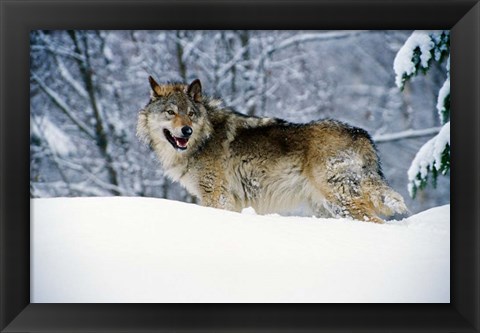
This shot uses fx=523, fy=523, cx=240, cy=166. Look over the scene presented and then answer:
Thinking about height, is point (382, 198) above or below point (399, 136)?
below

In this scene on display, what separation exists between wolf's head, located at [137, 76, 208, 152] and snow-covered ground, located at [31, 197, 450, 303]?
3.07ft

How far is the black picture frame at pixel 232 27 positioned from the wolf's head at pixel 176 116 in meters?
1.26

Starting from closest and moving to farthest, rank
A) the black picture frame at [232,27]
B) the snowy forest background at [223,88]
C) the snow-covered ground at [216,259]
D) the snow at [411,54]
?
the black picture frame at [232,27] < the snow-covered ground at [216,259] < the snow at [411,54] < the snowy forest background at [223,88]

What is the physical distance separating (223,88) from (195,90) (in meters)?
0.63

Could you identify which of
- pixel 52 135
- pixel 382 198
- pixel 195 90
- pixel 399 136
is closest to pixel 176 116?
pixel 195 90

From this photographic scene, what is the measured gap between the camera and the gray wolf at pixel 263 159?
4160 mm

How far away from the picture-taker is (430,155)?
363 cm

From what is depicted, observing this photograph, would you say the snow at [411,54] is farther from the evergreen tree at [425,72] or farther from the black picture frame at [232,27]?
the black picture frame at [232,27]

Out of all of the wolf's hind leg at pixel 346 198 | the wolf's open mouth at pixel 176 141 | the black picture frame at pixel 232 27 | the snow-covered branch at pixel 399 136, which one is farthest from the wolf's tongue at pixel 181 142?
the snow-covered branch at pixel 399 136

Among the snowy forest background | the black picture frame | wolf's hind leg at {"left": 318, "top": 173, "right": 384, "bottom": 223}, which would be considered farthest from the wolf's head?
the black picture frame

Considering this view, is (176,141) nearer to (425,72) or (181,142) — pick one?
(181,142)
